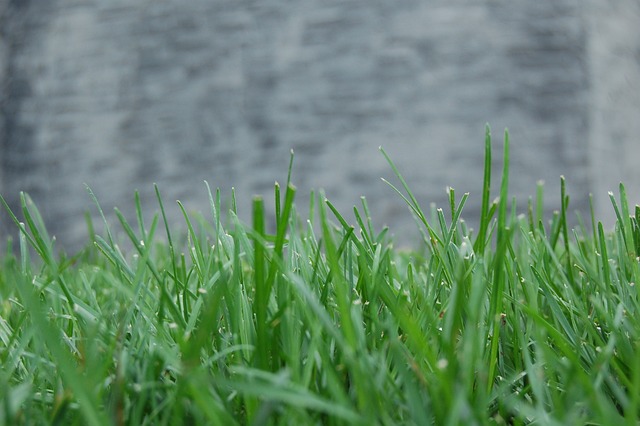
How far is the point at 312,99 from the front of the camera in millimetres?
2906

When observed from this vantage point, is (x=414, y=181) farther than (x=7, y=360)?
Yes

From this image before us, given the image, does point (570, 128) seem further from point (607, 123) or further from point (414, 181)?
point (414, 181)

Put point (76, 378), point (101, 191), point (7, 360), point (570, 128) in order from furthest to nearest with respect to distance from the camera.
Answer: point (101, 191)
point (570, 128)
point (7, 360)
point (76, 378)

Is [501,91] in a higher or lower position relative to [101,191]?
higher

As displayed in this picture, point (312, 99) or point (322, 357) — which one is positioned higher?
point (322, 357)

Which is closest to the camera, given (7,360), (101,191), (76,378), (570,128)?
(76,378)

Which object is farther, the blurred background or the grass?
the blurred background

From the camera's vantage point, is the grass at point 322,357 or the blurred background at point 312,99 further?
the blurred background at point 312,99

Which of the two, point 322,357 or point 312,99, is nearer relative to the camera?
point 322,357

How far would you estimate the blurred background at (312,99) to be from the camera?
9.08 ft

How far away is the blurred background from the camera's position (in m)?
2.77

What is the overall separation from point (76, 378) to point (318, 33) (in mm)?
2817

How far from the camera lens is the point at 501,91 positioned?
279 cm

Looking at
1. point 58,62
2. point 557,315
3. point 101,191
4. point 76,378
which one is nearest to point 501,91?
point 101,191
